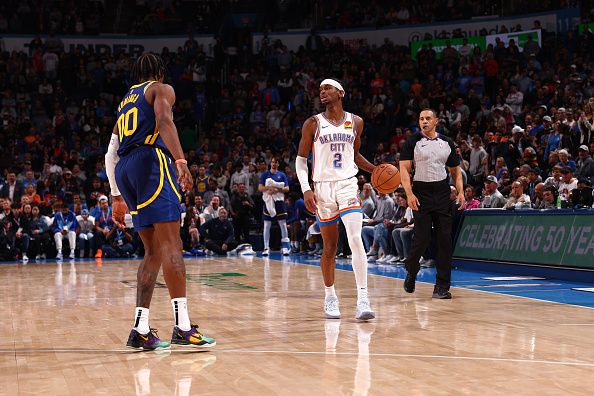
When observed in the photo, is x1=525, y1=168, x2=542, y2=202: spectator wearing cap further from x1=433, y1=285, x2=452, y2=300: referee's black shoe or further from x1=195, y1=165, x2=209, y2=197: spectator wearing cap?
x1=195, y1=165, x2=209, y2=197: spectator wearing cap

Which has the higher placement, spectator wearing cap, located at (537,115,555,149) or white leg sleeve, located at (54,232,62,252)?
spectator wearing cap, located at (537,115,555,149)

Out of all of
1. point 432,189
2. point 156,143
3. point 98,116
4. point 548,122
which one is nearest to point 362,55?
point 98,116

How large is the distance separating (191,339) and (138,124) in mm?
1722

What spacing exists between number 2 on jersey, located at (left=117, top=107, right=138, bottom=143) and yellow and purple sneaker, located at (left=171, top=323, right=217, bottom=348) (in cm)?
159

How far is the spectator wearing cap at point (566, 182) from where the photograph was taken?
15.0 meters

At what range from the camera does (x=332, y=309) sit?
8523mm

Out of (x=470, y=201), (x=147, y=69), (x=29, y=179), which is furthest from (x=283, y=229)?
(x=147, y=69)

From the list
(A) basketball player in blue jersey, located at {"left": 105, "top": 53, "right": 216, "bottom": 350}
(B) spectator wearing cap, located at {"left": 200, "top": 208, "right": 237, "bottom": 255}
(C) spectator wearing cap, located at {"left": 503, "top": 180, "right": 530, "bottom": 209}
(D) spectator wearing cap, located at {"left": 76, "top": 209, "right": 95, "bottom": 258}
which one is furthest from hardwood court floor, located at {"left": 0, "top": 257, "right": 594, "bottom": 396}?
(B) spectator wearing cap, located at {"left": 200, "top": 208, "right": 237, "bottom": 255}

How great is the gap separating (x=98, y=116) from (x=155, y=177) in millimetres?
20849

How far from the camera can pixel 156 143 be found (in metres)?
6.68

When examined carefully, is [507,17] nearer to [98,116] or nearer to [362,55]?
[362,55]

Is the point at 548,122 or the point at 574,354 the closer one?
the point at 574,354

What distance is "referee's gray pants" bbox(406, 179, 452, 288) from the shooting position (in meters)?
10.4

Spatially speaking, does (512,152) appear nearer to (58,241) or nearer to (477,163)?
(477,163)
